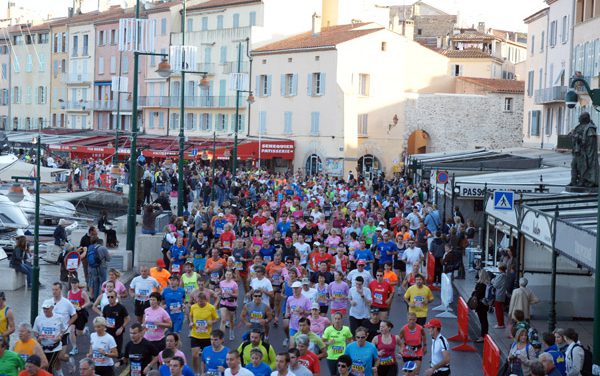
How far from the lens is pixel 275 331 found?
18203mm

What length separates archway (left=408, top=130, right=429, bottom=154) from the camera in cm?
6221

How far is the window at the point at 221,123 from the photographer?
67.4 meters

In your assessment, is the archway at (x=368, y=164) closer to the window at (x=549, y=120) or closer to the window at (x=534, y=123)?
the window at (x=534, y=123)

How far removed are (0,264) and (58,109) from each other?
66889mm

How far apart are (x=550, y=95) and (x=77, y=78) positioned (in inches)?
1918

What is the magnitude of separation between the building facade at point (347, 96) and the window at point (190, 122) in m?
9.40

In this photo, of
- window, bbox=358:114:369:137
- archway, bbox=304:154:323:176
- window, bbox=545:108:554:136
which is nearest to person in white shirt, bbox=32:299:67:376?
window, bbox=545:108:554:136

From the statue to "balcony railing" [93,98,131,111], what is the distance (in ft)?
196

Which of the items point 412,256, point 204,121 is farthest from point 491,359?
point 204,121

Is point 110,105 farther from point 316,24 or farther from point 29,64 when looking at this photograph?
point 316,24

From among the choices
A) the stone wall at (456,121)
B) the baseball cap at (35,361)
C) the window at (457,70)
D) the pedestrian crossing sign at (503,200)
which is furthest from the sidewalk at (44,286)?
the window at (457,70)

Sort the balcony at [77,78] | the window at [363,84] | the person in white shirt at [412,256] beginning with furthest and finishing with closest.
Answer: the balcony at [77,78] < the window at [363,84] < the person in white shirt at [412,256]

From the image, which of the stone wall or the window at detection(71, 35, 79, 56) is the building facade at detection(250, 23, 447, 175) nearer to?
the stone wall

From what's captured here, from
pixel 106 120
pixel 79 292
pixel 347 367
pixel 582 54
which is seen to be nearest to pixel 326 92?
pixel 582 54
